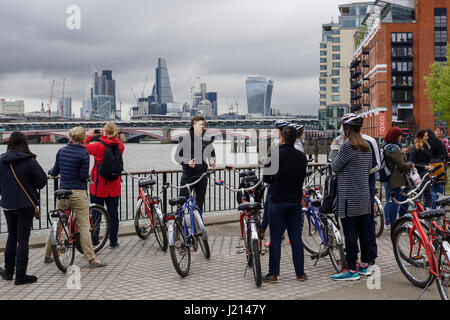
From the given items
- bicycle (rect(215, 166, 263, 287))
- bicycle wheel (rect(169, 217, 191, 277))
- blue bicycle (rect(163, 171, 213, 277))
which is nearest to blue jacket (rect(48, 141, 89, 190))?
blue bicycle (rect(163, 171, 213, 277))

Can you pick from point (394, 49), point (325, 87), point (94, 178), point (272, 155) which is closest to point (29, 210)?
point (94, 178)

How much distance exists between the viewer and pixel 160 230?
8.91m

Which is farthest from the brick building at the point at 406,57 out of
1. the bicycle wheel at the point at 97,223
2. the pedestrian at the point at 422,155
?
the bicycle wheel at the point at 97,223

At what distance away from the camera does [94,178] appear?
8.91 metres

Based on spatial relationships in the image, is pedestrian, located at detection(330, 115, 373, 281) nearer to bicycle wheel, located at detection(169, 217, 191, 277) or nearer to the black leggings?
bicycle wheel, located at detection(169, 217, 191, 277)

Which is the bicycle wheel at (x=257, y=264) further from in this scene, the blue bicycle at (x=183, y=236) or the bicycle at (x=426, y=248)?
the bicycle at (x=426, y=248)

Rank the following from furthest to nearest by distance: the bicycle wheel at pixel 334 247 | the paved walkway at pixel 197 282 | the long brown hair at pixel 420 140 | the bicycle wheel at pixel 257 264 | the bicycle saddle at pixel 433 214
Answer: the long brown hair at pixel 420 140 < the bicycle wheel at pixel 334 247 < the bicycle wheel at pixel 257 264 < the paved walkway at pixel 197 282 < the bicycle saddle at pixel 433 214

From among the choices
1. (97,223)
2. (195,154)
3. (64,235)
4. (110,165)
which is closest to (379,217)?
(195,154)

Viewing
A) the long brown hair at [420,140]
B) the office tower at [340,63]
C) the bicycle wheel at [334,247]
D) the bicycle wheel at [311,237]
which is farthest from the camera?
the office tower at [340,63]

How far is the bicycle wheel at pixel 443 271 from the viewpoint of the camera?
565 centimetres

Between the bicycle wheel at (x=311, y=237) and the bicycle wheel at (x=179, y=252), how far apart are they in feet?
5.95

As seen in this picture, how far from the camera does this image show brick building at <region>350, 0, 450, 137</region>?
251 feet
